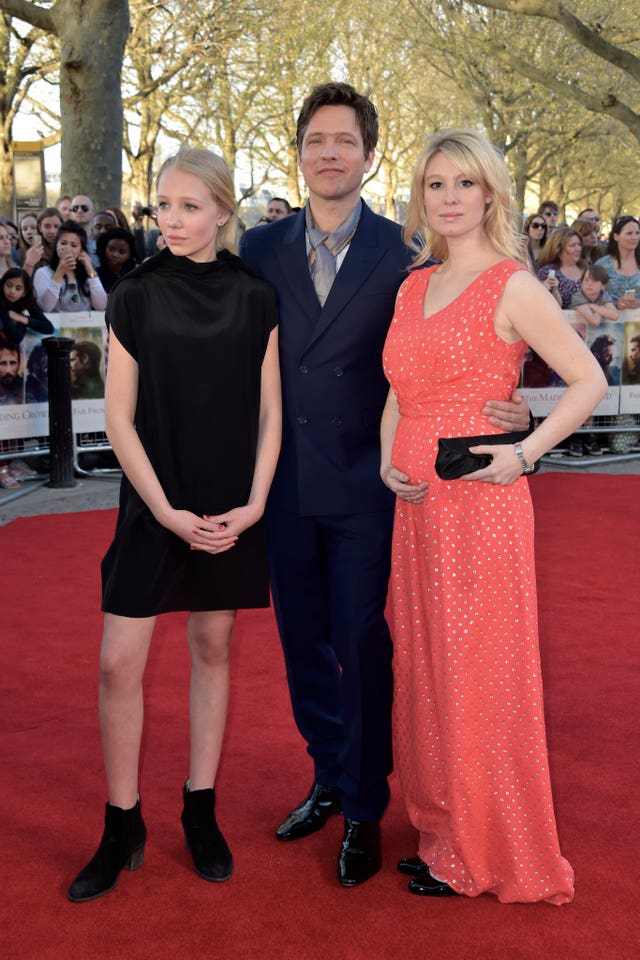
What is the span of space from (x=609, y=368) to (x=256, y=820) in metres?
8.01

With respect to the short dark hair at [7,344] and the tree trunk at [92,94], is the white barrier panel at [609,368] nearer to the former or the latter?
the short dark hair at [7,344]

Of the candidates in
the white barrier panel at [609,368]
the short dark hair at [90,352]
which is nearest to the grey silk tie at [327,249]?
Answer: the short dark hair at [90,352]

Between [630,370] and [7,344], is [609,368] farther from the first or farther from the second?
[7,344]

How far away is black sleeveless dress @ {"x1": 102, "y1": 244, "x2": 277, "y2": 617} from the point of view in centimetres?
296

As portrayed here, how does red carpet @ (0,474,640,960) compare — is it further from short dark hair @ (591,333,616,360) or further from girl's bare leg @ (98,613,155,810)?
short dark hair @ (591,333,616,360)

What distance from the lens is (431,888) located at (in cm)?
306

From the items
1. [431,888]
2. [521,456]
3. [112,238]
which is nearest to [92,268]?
[112,238]

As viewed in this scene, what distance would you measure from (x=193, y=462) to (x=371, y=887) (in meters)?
1.30

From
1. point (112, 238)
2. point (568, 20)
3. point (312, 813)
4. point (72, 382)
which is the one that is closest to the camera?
point (312, 813)

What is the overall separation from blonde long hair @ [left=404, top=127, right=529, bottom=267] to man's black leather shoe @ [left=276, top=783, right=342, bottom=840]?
5.81ft

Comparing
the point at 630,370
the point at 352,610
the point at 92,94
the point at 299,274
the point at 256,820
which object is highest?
the point at 92,94

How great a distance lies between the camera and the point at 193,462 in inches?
119

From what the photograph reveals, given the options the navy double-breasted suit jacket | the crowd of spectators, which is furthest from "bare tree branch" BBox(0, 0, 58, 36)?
the navy double-breasted suit jacket

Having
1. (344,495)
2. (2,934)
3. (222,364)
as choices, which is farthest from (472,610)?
(2,934)
